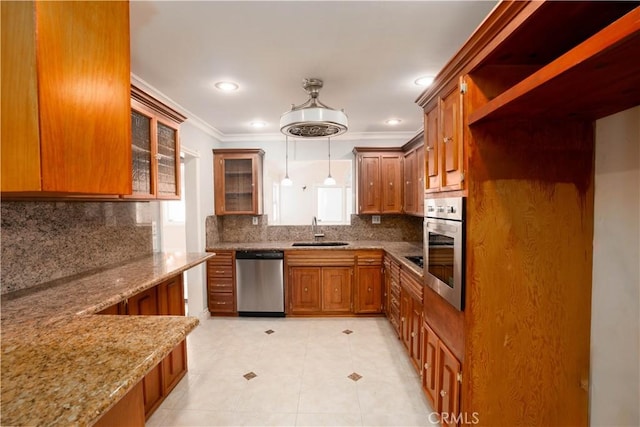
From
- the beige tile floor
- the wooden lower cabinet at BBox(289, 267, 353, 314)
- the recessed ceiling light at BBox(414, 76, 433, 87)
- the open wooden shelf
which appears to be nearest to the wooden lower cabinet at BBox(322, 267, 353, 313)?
the wooden lower cabinet at BBox(289, 267, 353, 314)

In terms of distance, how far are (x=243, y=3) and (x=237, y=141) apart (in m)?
3.00

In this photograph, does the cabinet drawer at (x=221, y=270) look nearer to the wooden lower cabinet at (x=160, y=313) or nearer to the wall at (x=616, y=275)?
the wooden lower cabinet at (x=160, y=313)

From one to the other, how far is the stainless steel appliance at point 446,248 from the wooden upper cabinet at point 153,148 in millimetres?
2043

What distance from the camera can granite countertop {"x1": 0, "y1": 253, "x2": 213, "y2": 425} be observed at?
0.64 metres

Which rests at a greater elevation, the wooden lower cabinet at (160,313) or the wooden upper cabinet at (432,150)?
the wooden upper cabinet at (432,150)

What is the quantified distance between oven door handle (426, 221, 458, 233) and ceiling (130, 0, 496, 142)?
1213 mm

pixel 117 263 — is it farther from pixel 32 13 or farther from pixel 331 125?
pixel 331 125

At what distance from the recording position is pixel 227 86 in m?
2.56

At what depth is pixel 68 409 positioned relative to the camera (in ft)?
2.05

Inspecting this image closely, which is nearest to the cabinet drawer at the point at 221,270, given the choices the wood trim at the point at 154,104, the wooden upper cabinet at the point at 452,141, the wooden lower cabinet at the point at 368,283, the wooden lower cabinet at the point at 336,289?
the wooden lower cabinet at the point at 336,289

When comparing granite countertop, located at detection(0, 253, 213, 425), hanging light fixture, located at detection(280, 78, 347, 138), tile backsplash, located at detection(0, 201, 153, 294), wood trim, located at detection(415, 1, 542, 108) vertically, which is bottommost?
granite countertop, located at detection(0, 253, 213, 425)

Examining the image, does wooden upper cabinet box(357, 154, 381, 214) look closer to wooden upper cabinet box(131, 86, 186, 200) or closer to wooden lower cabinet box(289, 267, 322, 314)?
wooden lower cabinet box(289, 267, 322, 314)

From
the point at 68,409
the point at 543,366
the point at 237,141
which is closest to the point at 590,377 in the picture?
the point at 543,366

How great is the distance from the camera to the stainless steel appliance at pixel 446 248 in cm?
152
